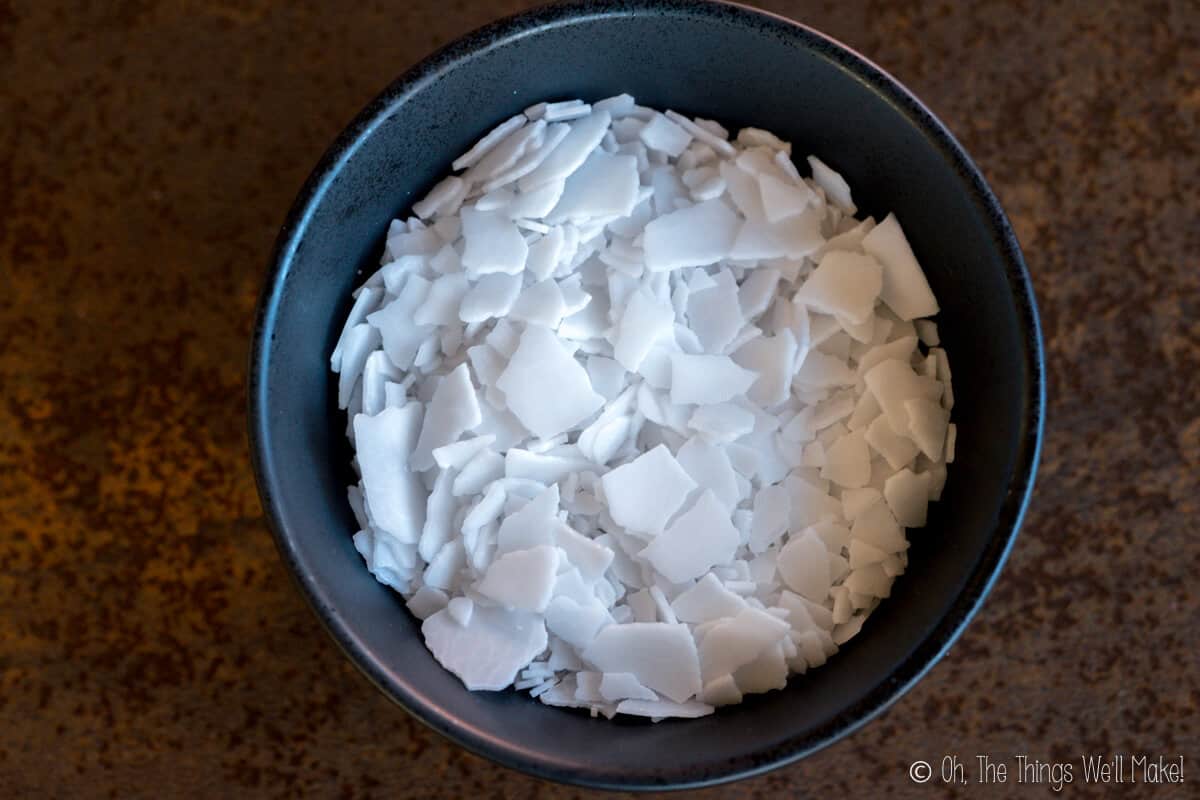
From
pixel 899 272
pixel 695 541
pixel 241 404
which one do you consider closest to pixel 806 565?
pixel 695 541

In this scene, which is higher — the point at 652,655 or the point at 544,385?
the point at 544,385

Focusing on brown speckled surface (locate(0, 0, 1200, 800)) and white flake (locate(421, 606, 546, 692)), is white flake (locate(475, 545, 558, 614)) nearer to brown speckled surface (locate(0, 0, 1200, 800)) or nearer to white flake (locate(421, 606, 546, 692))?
white flake (locate(421, 606, 546, 692))

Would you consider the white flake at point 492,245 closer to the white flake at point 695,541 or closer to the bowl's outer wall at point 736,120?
the bowl's outer wall at point 736,120

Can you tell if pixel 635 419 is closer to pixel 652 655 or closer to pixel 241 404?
pixel 652 655

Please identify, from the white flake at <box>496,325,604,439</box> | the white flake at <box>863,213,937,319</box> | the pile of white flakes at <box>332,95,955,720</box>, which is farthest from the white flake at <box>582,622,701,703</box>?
the white flake at <box>863,213,937,319</box>

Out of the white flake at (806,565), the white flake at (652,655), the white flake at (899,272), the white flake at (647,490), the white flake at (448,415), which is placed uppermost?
the white flake at (899,272)

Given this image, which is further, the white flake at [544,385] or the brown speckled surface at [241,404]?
the brown speckled surface at [241,404]

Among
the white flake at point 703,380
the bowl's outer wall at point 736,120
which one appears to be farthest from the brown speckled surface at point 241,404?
the white flake at point 703,380
